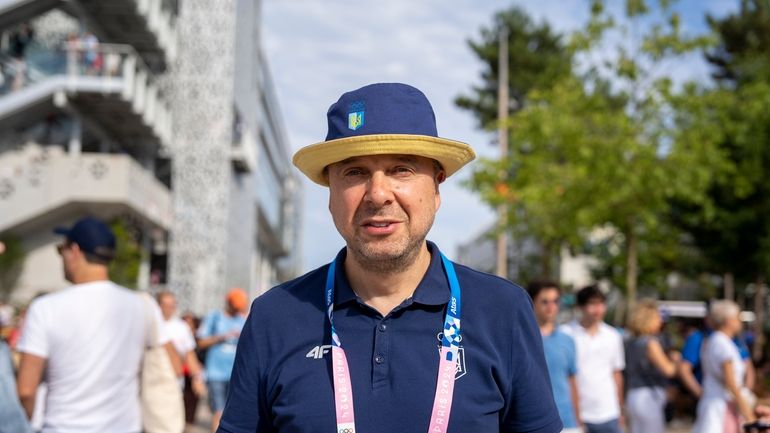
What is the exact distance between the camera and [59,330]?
4645 mm

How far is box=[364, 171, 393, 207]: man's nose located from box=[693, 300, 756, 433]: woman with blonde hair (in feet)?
19.6

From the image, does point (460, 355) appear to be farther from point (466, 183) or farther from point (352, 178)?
point (466, 183)

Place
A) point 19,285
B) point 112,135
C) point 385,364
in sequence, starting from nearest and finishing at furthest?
point 385,364, point 19,285, point 112,135

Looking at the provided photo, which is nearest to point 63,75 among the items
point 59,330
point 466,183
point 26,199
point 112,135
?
point 26,199

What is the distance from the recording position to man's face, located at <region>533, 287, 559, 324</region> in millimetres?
7254

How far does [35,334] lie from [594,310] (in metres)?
4.83

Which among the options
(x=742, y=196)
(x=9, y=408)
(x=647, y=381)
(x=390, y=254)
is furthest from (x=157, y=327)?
(x=742, y=196)

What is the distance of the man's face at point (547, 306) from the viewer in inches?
286

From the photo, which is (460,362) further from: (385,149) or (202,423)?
(202,423)

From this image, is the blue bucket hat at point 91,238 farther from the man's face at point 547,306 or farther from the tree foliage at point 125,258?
the tree foliage at point 125,258

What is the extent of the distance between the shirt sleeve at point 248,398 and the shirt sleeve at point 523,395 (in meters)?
0.64

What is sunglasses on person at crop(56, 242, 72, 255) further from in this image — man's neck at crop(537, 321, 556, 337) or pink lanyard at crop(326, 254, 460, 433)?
man's neck at crop(537, 321, 556, 337)

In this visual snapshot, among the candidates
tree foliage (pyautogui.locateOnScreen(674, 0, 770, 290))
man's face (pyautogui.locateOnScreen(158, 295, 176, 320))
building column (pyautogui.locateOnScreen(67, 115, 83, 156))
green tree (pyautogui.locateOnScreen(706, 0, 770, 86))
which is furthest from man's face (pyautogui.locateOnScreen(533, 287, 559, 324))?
green tree (pyautogui.locateOnScreen(706, 0, 770, 86))

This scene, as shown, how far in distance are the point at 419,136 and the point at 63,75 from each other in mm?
26648
